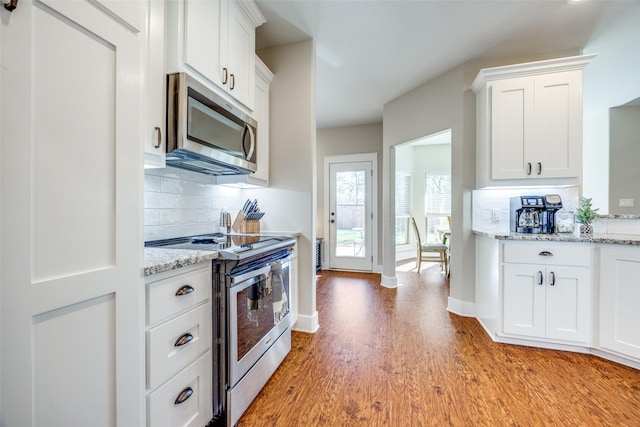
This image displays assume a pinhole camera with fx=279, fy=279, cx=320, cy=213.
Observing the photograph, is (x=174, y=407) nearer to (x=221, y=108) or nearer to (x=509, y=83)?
(x=221, y=108)

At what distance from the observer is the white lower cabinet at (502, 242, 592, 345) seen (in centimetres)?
214

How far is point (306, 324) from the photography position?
2.58m

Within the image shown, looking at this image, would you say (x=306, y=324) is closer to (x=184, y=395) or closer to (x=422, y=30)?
(x=184, y=395)

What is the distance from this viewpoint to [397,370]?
6.38ft

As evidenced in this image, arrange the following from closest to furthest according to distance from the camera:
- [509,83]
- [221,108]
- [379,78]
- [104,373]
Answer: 1. [104,373]
2. [221,108]
3. [509,83]
4. [379,78]

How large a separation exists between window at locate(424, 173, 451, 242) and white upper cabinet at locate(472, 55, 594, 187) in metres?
3.86

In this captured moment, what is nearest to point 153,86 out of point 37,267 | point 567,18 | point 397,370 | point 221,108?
point 221,108

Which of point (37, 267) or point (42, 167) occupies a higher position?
point (42, 167)

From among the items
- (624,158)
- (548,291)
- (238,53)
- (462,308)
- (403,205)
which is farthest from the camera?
(403,205)

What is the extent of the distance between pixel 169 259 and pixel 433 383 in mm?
1747

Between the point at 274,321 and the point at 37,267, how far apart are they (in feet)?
4.57

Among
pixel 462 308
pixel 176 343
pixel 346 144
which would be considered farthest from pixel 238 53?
pixel 346 144

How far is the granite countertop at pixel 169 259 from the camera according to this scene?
3.42 ft

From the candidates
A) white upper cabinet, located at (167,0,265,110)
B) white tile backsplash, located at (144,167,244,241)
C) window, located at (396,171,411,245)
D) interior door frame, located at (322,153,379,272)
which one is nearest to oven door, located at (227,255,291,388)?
white tile backsplash, located at (144,167,244,241)
